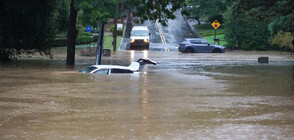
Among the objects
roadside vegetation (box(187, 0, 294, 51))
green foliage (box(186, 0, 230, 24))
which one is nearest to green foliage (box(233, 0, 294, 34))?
roadside vegetation (box(187, 0, 294, 51))

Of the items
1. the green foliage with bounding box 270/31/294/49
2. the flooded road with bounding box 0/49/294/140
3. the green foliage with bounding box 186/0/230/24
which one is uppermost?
the green foliage with bounding box 186/0/230/24

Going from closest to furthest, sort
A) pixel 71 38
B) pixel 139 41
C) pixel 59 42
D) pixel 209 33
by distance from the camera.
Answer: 1. pixel 71 38
2. pixel 139 41
3. pixel 59 42
4. pixel 209 33

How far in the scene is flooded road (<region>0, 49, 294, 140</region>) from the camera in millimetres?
15805

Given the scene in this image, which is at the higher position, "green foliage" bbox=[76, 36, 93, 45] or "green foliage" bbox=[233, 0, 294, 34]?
"green foliage" bbox=[233, 0, 294, 34]

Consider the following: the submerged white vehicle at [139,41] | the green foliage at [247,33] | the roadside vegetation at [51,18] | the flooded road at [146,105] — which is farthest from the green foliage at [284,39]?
→ the flooded road at [146,105]

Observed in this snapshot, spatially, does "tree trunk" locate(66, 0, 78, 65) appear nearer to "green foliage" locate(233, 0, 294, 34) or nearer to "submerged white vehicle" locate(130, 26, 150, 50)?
"green foliage" locate(233, 0, 294, 34)

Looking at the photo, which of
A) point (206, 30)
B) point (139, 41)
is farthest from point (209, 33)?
point (139, 41)

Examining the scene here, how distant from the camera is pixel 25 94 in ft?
77.1

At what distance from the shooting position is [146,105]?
20.7m

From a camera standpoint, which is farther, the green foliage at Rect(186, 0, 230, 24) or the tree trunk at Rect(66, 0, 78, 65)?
the green foliage at Rect(186, 0, 230, 24)

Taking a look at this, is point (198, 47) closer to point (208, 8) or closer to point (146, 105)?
point (208, 8)

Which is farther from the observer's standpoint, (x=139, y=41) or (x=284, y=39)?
(x=139, y=41)

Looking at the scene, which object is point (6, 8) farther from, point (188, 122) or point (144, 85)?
point (144, 85)

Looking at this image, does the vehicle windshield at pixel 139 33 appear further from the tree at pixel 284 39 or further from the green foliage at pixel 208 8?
the green foliage at pixel 208 8
